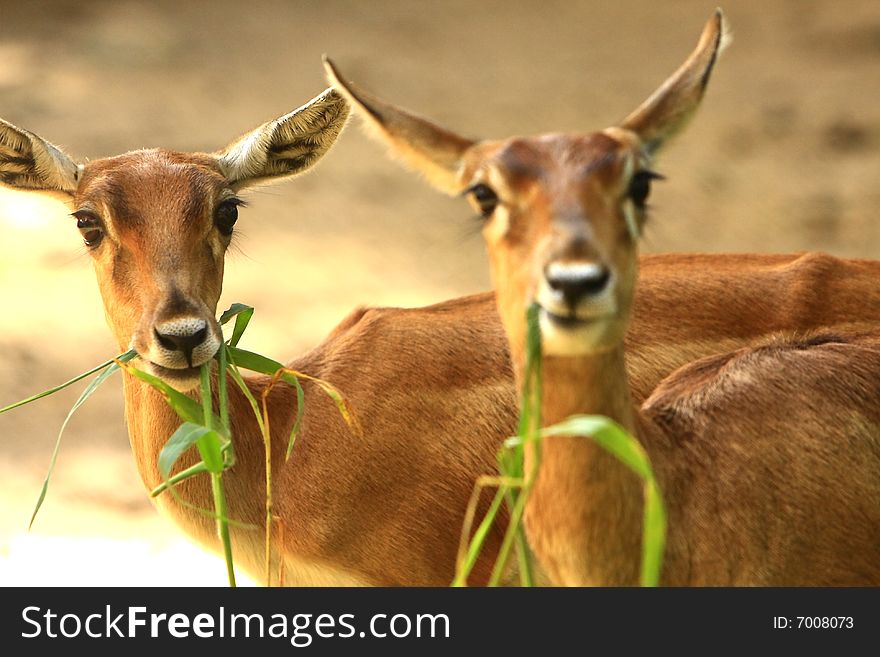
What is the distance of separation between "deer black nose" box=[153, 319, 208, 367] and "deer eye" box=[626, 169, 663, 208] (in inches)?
70.8

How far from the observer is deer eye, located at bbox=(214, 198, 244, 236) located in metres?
5.52

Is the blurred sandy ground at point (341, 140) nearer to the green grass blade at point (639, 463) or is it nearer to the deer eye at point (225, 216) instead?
the deer eye at point (225, 216)

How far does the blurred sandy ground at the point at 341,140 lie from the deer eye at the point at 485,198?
381 centimetres

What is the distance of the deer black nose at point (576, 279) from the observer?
3533 mm

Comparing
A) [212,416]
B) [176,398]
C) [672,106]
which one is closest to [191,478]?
[212,416]

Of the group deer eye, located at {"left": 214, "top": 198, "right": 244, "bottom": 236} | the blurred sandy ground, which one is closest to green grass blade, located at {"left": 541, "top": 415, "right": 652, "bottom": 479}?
deer eye, located at {"left": 214, "top": 198, "right": 244, "bottom": 236}

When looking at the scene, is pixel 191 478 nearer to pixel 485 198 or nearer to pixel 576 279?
pixel 485 198

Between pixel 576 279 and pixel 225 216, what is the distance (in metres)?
2.38

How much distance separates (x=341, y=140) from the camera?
528 inches

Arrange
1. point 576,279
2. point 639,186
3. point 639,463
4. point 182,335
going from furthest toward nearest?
point 182,335 → point 639,186 → point 576,279 → point 639,463

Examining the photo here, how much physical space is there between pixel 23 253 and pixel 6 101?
282 centimetres

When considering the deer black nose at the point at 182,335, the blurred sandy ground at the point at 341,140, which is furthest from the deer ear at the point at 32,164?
the blurred sandy ground at the point at 341,140

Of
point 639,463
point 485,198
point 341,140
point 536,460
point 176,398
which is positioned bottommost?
point 639,463
